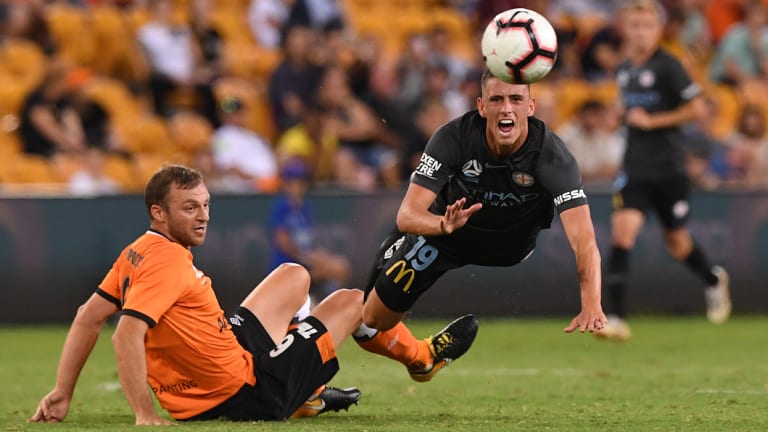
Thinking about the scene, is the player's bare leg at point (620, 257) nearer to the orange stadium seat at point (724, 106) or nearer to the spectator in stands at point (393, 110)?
the spectator in stands at point (393, 110)

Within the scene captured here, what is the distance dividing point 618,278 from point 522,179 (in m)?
5.12

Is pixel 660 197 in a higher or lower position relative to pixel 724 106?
lower

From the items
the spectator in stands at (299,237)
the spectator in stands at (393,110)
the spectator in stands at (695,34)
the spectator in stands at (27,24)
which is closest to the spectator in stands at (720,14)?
the spectator in stands at (695,34)

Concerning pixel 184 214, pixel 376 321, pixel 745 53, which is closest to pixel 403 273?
pixel 376 321

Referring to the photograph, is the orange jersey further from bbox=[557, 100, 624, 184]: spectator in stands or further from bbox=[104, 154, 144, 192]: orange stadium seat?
bbox=[557, 100, 624, 184]: spectator in stands

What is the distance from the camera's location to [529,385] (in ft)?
29.3

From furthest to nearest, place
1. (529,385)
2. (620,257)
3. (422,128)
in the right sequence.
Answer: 1. (422,128)
2. (620,257)
3. (529,385)

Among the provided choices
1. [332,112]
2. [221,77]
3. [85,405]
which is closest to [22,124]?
[221,77]

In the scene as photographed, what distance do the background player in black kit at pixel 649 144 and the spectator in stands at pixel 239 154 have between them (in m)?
4.27

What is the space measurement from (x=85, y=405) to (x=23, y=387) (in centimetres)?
129

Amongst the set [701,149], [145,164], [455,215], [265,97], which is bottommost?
[145,164]

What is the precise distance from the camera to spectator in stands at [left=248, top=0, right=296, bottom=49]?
17.2m

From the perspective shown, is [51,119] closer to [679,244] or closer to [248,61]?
[248,61]

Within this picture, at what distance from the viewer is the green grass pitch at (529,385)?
6.79m
